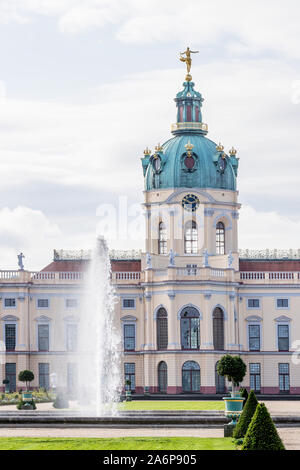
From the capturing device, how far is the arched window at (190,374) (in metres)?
94.9

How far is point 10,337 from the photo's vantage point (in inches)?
3883

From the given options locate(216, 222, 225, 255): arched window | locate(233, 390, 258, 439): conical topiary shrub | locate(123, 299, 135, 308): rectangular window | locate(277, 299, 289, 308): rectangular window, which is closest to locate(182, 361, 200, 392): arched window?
locate(123, 299, 135, 308): rectangular window

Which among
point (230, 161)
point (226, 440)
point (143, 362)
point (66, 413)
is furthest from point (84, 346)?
point (226, 440)

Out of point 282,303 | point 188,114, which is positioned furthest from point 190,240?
point 188,114

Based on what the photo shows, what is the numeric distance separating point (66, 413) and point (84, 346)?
37831mm

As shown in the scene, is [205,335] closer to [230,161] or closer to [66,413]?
[230,161]

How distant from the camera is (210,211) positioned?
100 metres

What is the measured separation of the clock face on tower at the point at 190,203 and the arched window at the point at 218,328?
8.99 m

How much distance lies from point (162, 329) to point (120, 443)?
5401 centimetres

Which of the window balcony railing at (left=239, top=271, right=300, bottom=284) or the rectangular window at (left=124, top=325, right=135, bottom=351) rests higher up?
the window balcony railing at (left=239, top=271, right=300, bottom=284)

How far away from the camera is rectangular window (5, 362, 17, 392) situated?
318ft

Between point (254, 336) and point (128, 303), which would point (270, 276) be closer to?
point (254, 336)

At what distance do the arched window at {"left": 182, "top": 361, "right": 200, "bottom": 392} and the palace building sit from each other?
8 cm

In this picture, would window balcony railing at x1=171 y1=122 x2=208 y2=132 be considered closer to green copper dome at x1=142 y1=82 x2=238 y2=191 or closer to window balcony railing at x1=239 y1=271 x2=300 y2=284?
green copper dome at x1=142 y1=82 x2=238 y2=191
